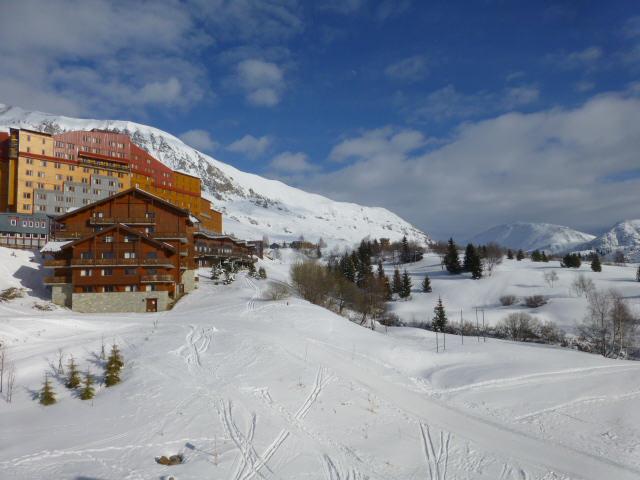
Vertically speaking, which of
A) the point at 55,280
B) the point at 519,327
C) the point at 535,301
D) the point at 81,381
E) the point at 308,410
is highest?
the point at 55,280

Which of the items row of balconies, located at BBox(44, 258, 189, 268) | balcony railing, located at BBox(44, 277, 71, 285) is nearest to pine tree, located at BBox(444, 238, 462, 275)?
row of balconies, located at BBox(44, 258, 189, 268)

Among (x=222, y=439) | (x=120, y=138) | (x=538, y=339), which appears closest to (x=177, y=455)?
(x=222, y=439)

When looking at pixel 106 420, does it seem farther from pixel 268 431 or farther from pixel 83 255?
pixel 83 255

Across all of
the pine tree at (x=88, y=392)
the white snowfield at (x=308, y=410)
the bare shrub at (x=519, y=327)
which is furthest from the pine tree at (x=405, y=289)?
the pine tree at (x=88, y=392)

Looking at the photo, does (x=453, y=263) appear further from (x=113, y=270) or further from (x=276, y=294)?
(x=113, y=270)

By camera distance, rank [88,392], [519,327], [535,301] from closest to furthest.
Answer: [88,392], [519,327], [535,301]

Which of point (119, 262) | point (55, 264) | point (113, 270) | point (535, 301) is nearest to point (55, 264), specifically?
point (55, 264)

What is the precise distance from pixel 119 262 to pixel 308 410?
3207cm

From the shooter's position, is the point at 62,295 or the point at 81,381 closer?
the point at 81,381

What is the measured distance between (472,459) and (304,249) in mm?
159720

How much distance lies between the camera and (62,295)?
A: 131ft

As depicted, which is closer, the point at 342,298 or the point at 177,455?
the point at 177,455

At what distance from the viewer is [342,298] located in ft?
183

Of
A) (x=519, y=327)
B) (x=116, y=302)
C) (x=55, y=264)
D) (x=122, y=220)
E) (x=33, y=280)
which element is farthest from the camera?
(x=519, y=327)
